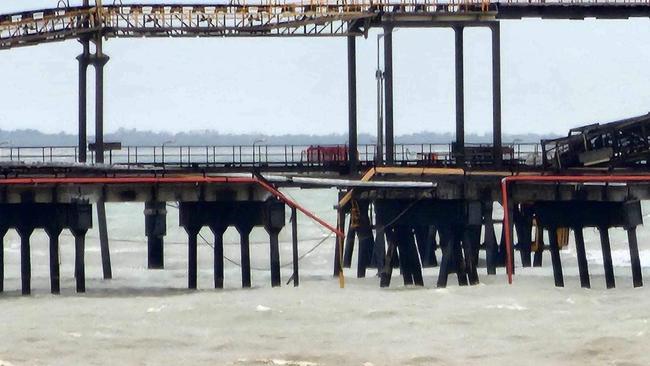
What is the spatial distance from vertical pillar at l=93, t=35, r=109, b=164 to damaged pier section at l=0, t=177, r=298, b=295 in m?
12.4

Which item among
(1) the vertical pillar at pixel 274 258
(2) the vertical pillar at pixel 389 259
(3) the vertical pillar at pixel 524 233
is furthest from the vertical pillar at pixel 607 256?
(1) the vertical pillar at pixel 274 258

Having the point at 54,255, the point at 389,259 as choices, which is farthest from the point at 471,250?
the point at 54,255

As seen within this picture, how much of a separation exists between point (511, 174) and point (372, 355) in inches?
800

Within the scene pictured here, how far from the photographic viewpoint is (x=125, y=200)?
171 feet

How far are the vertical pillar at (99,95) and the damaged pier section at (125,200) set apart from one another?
12384 mm

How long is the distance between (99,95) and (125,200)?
1498 cm

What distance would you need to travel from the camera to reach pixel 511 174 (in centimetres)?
5534

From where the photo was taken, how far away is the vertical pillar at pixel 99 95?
6562 centimetres

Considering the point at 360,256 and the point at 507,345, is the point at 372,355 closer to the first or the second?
the point at 507,345

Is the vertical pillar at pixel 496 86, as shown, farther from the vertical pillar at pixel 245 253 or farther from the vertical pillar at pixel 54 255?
the vertical pillar at pixel 54 255

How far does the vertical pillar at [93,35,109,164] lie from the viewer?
215 ft

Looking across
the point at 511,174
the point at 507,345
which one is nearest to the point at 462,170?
the point at 511,174

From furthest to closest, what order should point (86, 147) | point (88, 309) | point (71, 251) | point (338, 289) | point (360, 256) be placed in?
point (71, 251) → point (86, 147) → point (360, 256) → point (338, 289) → point (88, 309)

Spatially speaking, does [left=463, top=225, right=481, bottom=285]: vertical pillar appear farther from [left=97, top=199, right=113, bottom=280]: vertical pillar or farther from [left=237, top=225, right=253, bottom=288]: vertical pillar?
[left=97, top=199, right=113, bottom=280]: vertical pillar
